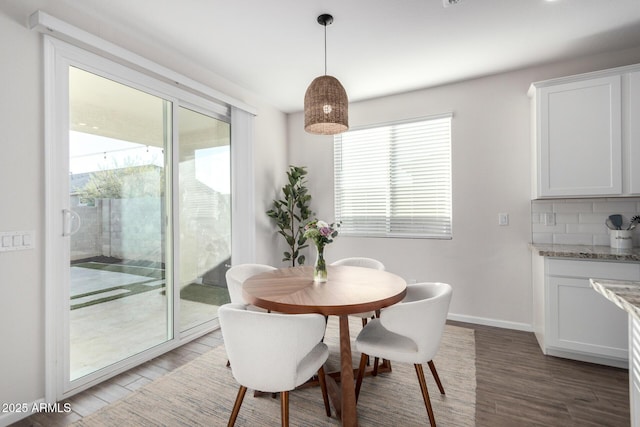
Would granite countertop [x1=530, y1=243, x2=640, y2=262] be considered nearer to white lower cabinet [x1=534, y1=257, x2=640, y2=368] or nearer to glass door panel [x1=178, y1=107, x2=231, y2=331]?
white lower cabinet [x1=534, y1=257, x2=640, y2=368]

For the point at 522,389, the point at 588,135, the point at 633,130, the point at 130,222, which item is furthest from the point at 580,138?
the point at 130,222

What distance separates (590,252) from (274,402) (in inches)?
104

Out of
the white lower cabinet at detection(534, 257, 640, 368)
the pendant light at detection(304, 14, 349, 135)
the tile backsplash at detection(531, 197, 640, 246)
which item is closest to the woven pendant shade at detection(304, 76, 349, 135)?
the pendant light at detection(304, 14, 349, 135)

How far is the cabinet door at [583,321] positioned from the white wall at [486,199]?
642mm

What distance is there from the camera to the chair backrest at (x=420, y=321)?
5.65 feet

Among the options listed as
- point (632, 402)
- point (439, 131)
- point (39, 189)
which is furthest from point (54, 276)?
point (439, 131)

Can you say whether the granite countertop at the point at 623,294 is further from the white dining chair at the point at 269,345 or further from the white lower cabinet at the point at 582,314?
the white lower cabinet at the point at 582,314

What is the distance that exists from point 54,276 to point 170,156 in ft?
4.38

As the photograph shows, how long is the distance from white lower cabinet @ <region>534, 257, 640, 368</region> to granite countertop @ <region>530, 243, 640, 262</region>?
0.06 m

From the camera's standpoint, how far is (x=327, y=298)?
1.76 meters

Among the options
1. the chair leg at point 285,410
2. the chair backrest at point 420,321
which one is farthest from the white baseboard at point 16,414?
the chair backrest at point 420,321

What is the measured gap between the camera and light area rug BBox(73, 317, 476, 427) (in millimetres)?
1860

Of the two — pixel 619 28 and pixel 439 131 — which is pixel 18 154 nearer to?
pixel 439 131

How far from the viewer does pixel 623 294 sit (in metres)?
1.11
